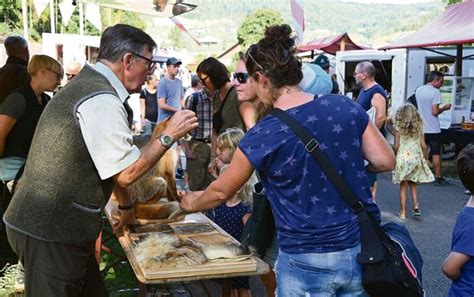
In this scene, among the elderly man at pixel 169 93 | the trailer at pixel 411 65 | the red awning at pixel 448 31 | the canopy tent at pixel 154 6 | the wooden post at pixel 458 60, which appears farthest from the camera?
the trailer at pixel 411 65

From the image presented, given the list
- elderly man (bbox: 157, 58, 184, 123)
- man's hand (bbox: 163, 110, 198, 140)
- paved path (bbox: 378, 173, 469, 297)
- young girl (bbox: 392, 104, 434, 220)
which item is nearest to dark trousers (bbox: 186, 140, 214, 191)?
paved path (bbox: 378, 173, 469, 297)

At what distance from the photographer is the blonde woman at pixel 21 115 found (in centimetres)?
388

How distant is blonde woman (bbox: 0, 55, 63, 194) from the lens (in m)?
3.88

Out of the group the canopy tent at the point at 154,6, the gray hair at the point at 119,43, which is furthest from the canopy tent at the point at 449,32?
the gray hair at the point at 119,43

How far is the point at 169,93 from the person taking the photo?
988 centimetres

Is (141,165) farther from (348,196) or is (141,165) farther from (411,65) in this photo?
(411,65)

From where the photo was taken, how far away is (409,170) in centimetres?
678

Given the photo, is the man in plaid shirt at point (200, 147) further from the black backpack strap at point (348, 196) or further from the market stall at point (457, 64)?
the market stall at point (457, 64)

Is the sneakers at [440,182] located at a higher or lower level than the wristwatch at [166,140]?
lower

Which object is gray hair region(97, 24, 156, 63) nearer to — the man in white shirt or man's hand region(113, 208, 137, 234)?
man's hand region(113, 208, 137, 234)

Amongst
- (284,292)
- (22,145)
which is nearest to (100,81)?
(284,292)

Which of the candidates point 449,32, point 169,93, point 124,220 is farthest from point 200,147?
point 449,32

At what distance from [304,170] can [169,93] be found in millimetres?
8078

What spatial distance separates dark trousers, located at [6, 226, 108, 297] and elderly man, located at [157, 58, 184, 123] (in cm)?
725
